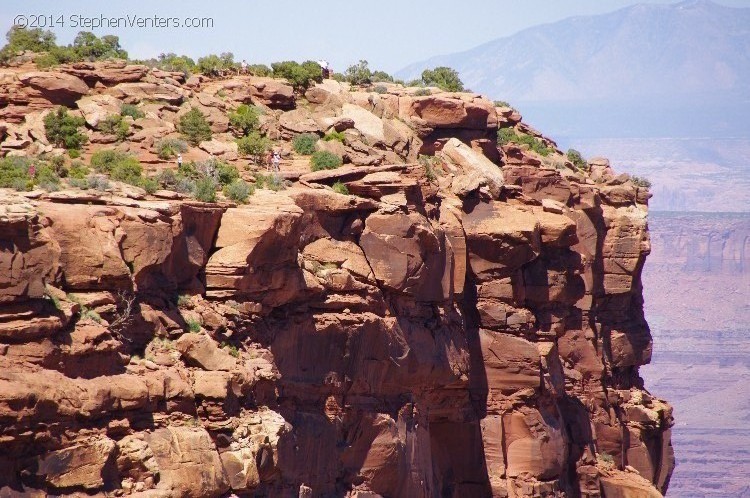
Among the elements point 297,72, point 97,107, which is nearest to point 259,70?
point 297,72

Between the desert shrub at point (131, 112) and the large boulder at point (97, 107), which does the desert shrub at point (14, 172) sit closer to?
the large boulder at point (97, 107)

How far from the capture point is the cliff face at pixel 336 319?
34719mm

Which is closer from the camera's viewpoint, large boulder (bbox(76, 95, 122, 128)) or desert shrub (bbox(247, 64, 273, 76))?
large boulder (bbox(76, 95, 122, 128))

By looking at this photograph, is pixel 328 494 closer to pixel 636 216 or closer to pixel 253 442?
pixel 253 442

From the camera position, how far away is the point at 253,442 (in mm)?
38688

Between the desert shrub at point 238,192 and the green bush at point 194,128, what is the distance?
5.30m

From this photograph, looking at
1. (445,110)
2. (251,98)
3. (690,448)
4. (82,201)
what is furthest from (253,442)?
(690,448)

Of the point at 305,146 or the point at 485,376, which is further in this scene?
the point at 485,376

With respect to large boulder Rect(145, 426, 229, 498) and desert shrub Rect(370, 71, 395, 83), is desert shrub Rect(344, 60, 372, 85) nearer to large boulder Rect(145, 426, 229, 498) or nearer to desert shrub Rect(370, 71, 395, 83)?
desert shrub Rect(370, 71, 395, 83)

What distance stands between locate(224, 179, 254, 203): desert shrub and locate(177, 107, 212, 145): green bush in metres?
5.30

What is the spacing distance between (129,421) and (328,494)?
1159 centimetres

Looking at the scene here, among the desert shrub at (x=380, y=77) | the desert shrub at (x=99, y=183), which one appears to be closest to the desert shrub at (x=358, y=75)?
the desert shrub at (x=380, y=77)

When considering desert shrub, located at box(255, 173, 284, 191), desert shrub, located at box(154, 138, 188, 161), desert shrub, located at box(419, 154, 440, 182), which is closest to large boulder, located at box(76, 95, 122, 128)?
desert shrub, located at box(154, 138, 188, 161)

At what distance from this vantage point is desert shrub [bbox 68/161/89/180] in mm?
42053
